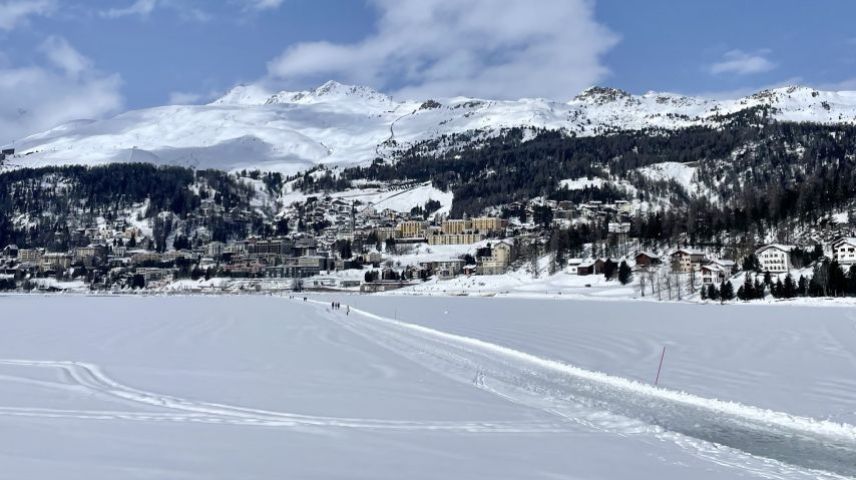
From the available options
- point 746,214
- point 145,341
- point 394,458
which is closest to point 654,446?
point 394,458

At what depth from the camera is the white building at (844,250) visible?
94.5m

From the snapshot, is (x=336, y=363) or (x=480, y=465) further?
(x=336, y=363)

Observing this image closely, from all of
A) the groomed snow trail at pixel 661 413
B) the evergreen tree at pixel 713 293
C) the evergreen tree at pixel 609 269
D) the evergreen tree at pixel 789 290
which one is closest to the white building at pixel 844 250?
the evergreen tree at pixel 713 293

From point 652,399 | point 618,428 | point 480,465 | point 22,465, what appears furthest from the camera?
point 652,399

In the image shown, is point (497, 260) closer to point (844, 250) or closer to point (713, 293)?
point (713, 293)

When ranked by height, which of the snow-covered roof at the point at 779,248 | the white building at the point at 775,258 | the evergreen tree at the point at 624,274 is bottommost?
the evergreen tree at the point at 624,274

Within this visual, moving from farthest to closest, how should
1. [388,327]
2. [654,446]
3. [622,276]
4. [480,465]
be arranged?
[622,276]
[388,327]
[654,446]
[480,465]

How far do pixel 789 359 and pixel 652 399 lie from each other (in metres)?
10.3

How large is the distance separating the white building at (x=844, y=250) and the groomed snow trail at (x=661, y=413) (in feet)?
286

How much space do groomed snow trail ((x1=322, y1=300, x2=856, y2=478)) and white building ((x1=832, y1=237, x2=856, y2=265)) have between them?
8714cm

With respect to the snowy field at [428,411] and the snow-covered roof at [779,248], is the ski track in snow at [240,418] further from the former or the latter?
the snow-covered roof at [779,248]

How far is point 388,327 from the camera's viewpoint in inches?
1693

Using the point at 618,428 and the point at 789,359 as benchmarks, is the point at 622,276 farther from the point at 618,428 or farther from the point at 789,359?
the point at 618,428

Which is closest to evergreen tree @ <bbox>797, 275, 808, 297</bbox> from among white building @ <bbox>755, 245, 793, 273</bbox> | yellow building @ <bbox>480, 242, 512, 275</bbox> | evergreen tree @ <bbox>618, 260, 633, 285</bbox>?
white building @ <bbox>755, 245, 793, 273</bbox>
